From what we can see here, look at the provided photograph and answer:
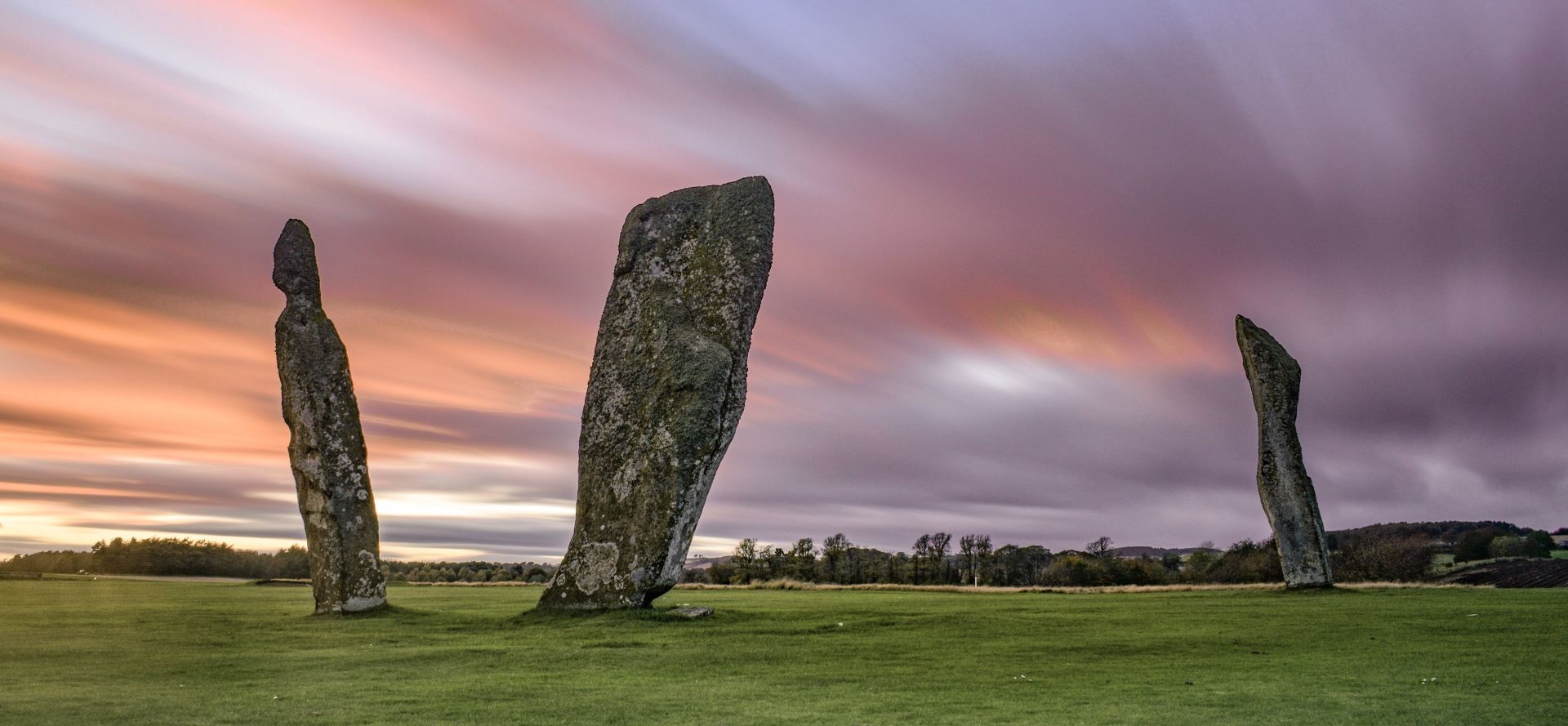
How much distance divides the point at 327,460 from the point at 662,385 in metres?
6.20

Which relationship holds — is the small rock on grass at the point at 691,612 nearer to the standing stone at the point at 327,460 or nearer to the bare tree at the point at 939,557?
the standing stone at the point at 327,460

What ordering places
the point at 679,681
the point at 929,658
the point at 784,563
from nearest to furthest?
the point at 679,681, the point at 929,658, the point at 784,563

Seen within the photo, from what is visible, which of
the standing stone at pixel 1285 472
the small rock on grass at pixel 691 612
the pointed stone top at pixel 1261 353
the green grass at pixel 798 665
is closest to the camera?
the green grass at pixel 798 665

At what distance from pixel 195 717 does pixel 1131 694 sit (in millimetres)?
7883

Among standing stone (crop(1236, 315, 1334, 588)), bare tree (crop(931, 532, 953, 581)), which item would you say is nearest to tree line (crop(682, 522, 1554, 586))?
bare tree (crop(931, 532, 953, 581))

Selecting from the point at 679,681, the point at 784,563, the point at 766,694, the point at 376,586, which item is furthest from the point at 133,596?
the point at 784,563

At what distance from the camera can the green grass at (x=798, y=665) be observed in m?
8.09

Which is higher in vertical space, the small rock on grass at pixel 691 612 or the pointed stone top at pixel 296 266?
the pointed stone top at pixel 296 266

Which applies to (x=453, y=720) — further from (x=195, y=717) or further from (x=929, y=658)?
(x=929, y=658)

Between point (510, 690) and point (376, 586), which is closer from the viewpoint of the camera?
point (510, 690)

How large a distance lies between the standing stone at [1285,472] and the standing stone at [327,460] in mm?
21589

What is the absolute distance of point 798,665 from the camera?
11.2 meters

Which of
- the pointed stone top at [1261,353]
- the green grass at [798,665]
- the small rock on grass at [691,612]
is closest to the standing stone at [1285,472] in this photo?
the pointed stone top at [1261,353]

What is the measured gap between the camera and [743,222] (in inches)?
726
